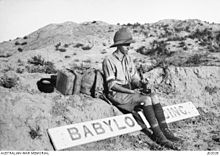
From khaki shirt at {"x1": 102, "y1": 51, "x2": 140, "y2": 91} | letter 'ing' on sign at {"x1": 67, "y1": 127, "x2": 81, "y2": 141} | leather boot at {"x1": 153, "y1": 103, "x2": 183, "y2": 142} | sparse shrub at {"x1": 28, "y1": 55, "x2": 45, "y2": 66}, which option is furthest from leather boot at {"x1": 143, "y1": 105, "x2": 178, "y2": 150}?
sparse shrub at {"x1": 28, "y1": 55, "x2": 45, "y2": 66}

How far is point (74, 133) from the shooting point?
4641 mm

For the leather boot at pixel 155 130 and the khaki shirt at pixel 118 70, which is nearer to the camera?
the leather boot at pixel 155 130

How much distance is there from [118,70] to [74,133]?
53.6 inches

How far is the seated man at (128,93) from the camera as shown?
4.88 metres

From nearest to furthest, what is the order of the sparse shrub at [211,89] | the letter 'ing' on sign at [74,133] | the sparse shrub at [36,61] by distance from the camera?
the letter 'ing' on sign at [74,133], the sparse shrub at [211,89], the sparse shrub at [36,61]

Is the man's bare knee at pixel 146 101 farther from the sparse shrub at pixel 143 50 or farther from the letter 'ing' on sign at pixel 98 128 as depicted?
the sparse shrub at pixel 143 50

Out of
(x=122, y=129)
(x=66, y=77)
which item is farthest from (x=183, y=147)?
(x=66, y=77)

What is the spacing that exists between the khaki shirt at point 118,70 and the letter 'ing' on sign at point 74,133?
0.96 meters

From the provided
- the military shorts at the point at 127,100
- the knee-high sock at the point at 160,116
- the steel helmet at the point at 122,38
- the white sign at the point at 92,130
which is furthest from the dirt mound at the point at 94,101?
the steel helmet at the point at 122,38

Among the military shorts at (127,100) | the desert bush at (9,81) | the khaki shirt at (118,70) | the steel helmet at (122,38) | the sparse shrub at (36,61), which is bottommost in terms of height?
the sparse shrub at (36,61)

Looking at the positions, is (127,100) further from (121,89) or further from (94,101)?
(94,101)

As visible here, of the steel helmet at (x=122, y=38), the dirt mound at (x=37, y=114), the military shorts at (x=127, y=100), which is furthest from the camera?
the steel helmet at (x=122, y=38)

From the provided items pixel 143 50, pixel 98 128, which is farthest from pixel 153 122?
pixel 143 50

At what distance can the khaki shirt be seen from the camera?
17.0 ft
